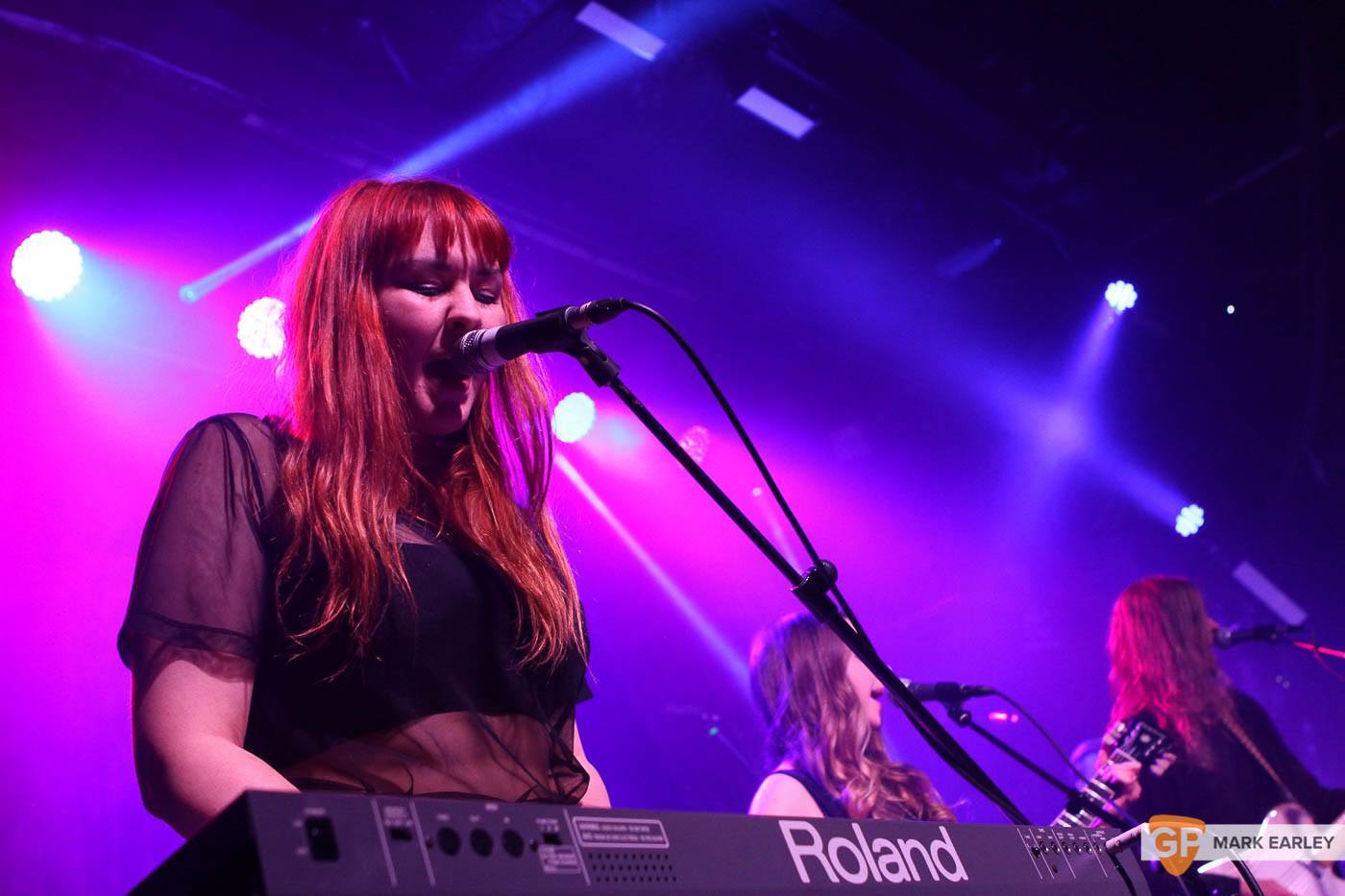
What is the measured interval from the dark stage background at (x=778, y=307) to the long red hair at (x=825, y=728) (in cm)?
163

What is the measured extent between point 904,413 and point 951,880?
20.5 ft

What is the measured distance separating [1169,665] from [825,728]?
1.66 meters

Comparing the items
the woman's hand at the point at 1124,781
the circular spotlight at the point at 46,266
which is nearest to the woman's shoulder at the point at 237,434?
the circular spotlight at the point at 46,266

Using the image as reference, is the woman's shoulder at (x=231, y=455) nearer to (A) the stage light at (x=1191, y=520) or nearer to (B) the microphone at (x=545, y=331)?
(B) the microphone at (x=545, y=331)

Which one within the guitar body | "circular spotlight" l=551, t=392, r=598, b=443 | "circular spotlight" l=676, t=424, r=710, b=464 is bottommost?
the guitar body

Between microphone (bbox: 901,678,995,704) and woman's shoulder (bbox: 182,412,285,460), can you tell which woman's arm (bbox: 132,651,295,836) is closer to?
woman's shoulder (bbox: 182,412,285,460)

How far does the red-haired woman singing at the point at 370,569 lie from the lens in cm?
126

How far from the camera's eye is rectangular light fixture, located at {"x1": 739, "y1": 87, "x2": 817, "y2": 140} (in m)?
4.96

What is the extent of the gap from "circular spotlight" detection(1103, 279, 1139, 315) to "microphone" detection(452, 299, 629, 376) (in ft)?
20.4

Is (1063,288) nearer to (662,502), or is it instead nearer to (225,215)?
(662,502)

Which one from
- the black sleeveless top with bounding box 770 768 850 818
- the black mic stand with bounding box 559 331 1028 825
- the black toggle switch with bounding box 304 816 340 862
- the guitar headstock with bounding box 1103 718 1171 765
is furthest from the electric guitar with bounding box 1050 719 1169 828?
the black toggle switch with bounding box 304 816 340 862

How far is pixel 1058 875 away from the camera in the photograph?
46.5 inches

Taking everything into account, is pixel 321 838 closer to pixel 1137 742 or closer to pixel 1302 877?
pixel 1137 742

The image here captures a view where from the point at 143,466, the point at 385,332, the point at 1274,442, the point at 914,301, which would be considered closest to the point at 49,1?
the point at 143,466
